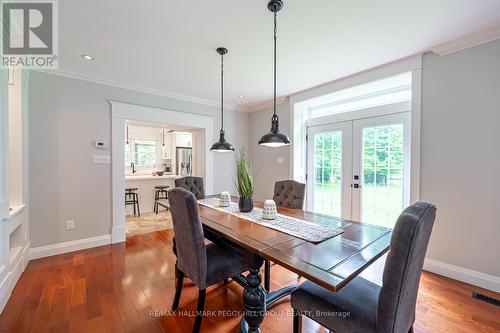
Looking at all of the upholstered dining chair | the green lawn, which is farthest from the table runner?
the green lawn

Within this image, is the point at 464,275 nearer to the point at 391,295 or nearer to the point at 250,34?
the point at 391,295

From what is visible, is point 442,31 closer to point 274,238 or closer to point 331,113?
point 331,113

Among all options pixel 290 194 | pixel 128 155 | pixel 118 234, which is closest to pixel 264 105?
pixel 290 194

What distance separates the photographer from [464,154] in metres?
2.24

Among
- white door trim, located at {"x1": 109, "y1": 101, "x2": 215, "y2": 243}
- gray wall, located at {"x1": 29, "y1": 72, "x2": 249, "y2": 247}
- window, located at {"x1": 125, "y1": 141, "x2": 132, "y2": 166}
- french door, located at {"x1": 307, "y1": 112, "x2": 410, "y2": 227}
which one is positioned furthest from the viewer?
window, located at {"x1": 125, "y1": 141, "x2": 132, "y2": 166}

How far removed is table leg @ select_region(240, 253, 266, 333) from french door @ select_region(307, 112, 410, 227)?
2433 mm

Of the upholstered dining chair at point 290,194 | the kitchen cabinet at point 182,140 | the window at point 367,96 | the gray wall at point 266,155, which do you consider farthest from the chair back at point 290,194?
the kitchen cabinet at point 182,140

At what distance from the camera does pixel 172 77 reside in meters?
3.19

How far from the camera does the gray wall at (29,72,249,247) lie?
9.20 ft

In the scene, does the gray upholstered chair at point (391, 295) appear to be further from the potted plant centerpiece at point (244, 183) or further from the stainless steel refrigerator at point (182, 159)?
the stainless steel refrigerator at point (182, 159)

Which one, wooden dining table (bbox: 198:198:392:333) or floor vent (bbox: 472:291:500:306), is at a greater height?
wooden dining table (bbox: 198:198:392:333)

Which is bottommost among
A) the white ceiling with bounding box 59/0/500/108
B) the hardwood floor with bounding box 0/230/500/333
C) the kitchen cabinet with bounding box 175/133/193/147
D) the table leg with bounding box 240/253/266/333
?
the hardwood floor with bounding box 0/230/500/333

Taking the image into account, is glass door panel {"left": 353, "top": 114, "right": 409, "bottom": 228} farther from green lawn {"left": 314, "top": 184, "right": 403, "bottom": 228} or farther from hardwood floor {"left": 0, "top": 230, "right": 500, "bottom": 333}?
hardwood floor {"left": 0, "top": 230, "right": 500, "bottom": 333}

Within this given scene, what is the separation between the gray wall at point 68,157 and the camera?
9.20 ft
